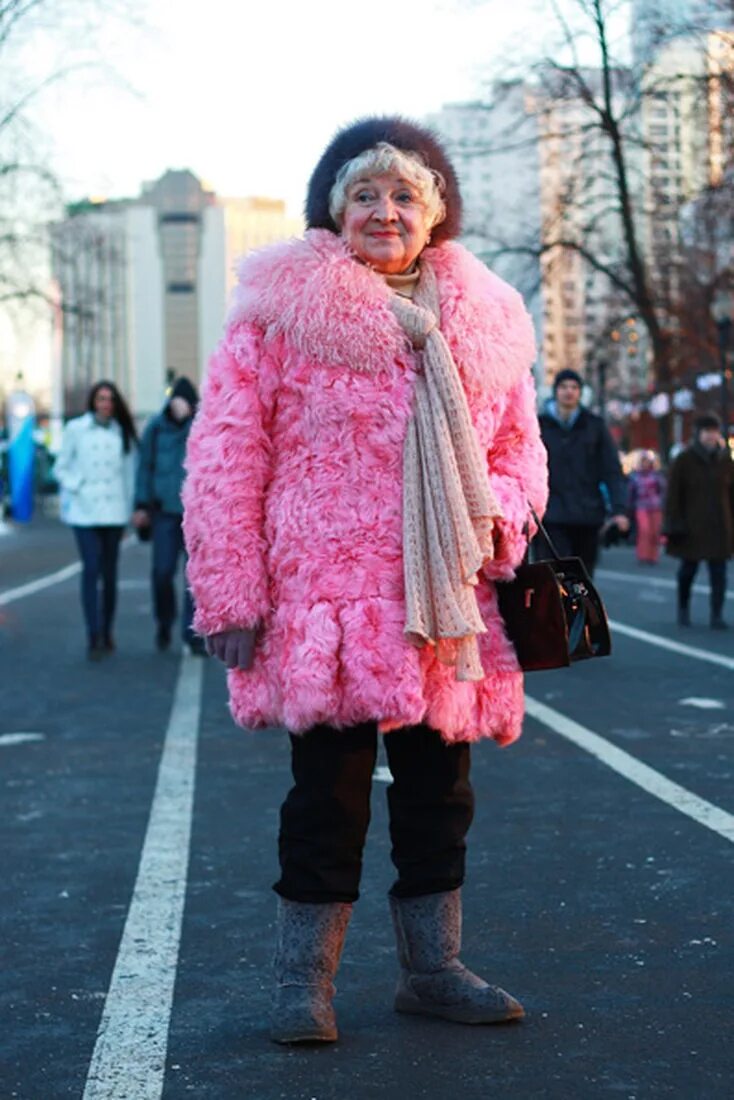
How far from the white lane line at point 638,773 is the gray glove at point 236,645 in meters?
2.69

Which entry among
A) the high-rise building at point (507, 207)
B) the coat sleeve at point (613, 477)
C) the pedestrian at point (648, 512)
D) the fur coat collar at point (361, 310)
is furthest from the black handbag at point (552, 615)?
the high-rise building at point (507, 207)

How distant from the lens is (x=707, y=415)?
56.5 ft

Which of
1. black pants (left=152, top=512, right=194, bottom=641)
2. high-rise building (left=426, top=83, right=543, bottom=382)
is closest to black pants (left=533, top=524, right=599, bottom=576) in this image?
black pants (left=152, top=512, right=194, bottom=641)

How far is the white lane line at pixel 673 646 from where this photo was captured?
1297cm

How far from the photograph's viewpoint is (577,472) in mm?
12547

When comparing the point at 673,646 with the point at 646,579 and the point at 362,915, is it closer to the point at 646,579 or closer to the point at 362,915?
the point at 362,915

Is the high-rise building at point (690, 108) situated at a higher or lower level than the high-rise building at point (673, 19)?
lower

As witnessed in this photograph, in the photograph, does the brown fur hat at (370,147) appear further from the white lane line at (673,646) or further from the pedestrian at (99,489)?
the pedestrian at (99,489)

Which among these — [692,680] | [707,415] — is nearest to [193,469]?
[692,680]

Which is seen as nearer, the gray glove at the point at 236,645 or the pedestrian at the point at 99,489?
the gray glove at the point at 236,645

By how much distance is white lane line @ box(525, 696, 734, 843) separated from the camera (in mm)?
6961

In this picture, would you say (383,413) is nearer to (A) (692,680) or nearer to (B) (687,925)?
(B) (687,925)

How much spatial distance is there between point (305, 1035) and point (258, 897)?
1.63 m

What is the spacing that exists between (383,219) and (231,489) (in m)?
0.67
